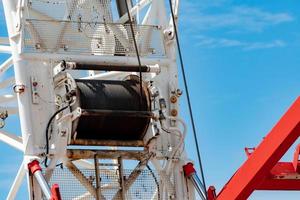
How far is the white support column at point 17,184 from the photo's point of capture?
14.9 metres

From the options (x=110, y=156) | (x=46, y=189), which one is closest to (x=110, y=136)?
(x=110, y=156)

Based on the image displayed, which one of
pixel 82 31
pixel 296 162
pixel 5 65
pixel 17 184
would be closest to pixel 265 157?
pixel 296 162

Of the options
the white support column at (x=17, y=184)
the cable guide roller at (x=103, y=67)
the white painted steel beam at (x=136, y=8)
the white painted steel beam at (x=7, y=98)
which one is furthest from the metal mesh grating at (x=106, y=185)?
the white painted steel beam at (x=7, y=98)

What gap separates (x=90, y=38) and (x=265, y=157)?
→ 427cm

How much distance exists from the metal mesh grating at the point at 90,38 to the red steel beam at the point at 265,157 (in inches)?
132

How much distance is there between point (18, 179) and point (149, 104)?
8.54 ft

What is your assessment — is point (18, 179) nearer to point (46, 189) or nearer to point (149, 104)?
point (46, 189)

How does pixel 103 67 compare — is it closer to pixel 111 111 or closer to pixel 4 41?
pixel 111 111

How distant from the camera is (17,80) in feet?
49.3

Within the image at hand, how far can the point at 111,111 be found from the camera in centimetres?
1468

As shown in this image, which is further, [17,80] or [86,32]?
[86,32]

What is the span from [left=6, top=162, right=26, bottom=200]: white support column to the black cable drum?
1108 mm

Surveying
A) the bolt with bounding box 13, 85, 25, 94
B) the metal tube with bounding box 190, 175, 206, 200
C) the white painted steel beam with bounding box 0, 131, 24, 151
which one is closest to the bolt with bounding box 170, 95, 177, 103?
the metal tube with bounding box 190, 175, 206, 200

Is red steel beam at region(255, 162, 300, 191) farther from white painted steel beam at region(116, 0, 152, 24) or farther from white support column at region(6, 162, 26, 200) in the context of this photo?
white painted steel beam at region(116, 0, 152, 24)
